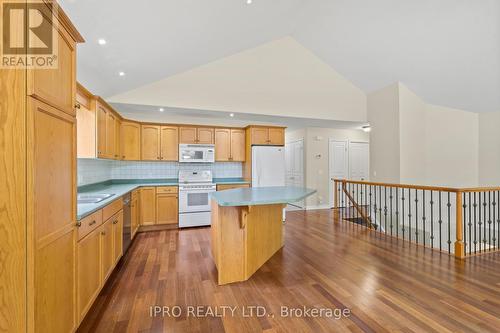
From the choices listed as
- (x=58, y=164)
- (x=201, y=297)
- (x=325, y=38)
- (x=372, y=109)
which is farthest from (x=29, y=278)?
(x=372, y=109)

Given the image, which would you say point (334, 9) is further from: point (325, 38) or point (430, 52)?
point (430, 52)

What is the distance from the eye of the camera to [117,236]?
2850 mm

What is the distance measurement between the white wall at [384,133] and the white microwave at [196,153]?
4.07 m

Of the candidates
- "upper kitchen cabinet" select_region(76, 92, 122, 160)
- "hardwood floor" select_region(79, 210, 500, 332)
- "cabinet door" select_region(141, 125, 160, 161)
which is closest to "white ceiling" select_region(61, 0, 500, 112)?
"upper kitchen cabinet" select_region(76, 92, 122, 160)

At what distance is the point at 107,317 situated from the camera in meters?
1.95

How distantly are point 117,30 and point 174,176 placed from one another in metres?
3.27

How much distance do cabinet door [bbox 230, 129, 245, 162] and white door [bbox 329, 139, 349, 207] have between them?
3.10 metres

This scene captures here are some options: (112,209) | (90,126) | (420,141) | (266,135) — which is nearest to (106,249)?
(112,209)

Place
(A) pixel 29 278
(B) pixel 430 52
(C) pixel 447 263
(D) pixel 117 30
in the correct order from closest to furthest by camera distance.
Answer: (A) pixel 29 278
(D) pixel 117 30
(C) pixel 447 263
(B) pixel 430 52

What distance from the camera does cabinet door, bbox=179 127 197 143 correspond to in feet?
16.4

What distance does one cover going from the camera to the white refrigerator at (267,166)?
5.29m

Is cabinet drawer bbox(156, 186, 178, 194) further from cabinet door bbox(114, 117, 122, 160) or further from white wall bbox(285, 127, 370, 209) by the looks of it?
white wall bbox(285, 127, 370, 209)

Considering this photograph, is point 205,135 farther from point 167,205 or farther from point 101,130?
point 101,130

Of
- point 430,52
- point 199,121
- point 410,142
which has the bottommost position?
point 410,142
